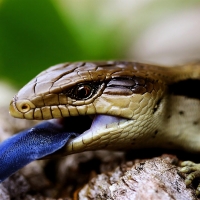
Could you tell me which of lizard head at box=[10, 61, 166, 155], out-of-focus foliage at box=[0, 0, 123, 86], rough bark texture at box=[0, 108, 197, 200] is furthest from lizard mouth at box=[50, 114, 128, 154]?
out-of-focus foliage at box=[0, 0, 123, 86]

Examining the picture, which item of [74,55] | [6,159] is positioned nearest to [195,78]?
[6,159]

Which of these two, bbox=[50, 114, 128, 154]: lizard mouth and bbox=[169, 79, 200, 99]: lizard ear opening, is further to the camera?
bbox=[169, 79, 200, 99]: lizard ear opening

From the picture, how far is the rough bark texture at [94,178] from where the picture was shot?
184cm

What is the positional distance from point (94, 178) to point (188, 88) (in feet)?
2.62

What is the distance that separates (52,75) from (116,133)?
47 cm

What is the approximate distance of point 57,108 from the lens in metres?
2.13

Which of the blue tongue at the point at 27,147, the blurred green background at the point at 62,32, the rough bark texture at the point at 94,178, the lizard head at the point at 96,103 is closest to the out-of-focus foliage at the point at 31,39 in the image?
the blurred green background at the point at 62,32

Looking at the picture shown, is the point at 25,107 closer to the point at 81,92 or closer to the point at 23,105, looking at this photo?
the point at 23,105

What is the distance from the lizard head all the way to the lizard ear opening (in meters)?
0.16

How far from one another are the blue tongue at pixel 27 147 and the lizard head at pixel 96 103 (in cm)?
7

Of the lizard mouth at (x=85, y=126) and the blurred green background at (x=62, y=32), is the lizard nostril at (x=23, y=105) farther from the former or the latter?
the blurred green background at (x=62, y=32)

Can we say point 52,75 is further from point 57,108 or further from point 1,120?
point 1,120

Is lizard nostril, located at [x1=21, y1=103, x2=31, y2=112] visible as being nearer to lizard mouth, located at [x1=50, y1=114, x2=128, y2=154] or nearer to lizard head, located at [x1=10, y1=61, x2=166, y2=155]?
lizard head, located at [x1=10, y1=61, x2=166, y2=155]

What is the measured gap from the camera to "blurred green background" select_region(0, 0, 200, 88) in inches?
153
